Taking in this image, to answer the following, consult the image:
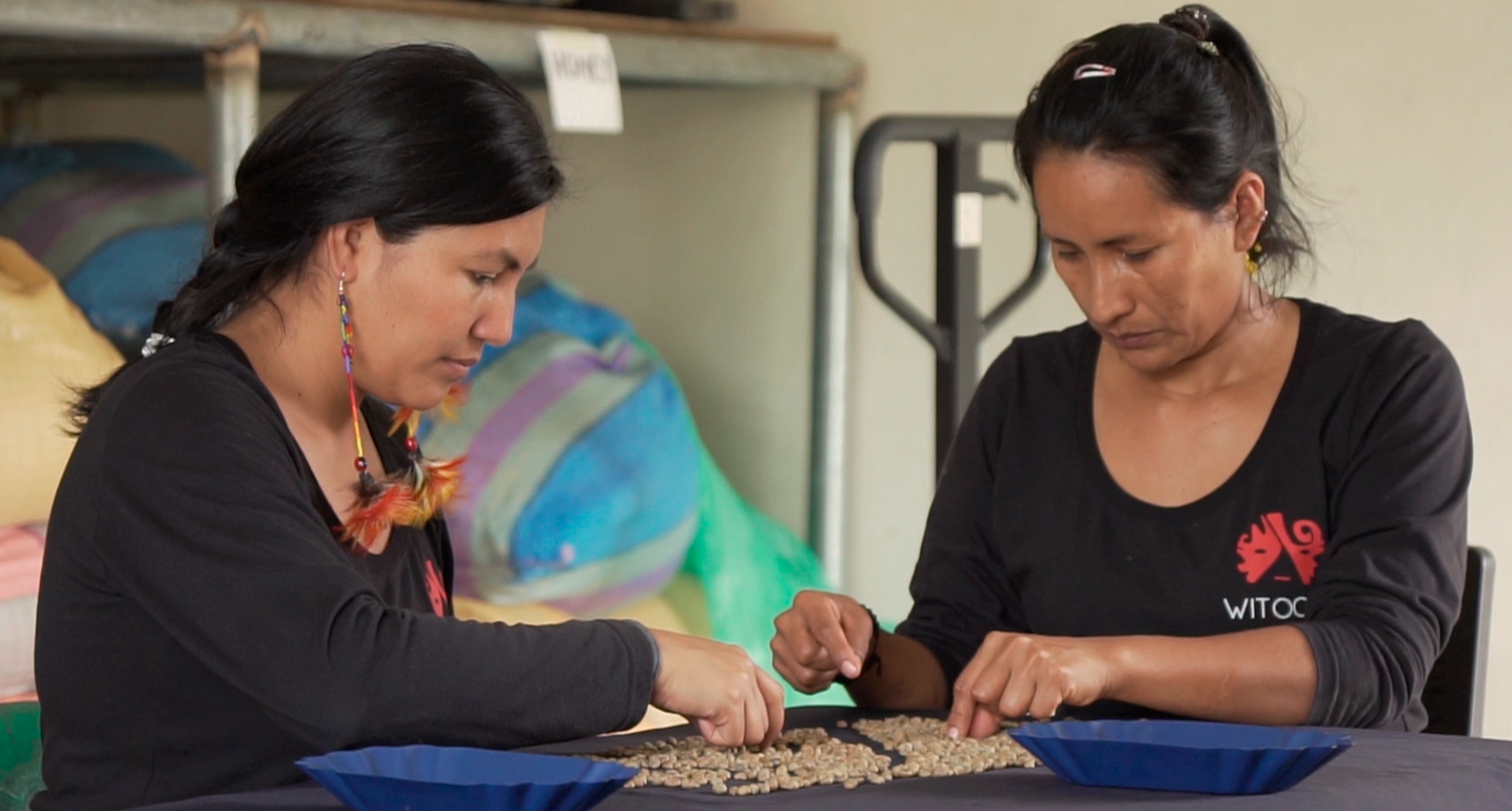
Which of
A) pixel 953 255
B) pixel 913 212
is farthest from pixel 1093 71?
pixel 913 212

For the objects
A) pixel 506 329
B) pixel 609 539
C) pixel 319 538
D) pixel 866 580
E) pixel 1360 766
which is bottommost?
pixel 866 580

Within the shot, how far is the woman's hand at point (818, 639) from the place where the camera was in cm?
147

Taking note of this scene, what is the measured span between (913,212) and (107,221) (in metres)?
1.24

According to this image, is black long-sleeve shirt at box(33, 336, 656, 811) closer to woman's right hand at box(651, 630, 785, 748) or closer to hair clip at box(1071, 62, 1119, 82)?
woman's right hand at box(651, 630, 785, 748)

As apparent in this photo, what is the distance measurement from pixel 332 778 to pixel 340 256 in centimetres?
45

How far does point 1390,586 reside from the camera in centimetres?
138

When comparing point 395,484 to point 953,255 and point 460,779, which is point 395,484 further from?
point 953,255

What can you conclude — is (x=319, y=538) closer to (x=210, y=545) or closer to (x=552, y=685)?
(x=210, y=545)

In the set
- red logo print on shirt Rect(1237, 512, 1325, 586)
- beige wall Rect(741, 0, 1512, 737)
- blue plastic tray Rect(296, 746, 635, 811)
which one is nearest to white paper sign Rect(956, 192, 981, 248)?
beige wall Rect(741, 0, 1512, 737)

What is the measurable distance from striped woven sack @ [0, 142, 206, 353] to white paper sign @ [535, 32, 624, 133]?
511 mm

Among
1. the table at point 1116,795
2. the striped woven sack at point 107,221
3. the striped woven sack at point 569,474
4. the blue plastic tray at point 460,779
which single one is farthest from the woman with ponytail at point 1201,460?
the striped woven sack at point 107,221

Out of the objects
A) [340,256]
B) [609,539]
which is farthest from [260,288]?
[609,539]

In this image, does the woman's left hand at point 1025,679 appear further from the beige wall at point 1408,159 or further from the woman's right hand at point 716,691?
the beige wall at point 1408,159

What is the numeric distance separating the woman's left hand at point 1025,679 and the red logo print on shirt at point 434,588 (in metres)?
0.42
